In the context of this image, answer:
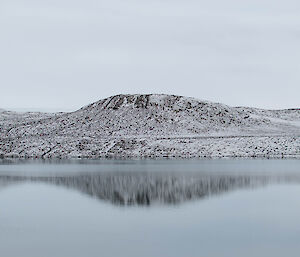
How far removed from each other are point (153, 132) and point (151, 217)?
106 meters

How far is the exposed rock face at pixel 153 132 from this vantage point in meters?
116

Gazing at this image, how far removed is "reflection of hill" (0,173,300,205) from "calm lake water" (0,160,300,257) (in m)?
0.08

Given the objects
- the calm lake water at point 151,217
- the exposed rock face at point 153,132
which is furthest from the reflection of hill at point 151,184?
the exposed rock face at point 153,132

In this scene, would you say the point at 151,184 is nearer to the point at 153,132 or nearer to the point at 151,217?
the point at 151,217

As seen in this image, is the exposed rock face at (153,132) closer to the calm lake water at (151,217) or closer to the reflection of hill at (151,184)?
the reflection of hill at (151,184)

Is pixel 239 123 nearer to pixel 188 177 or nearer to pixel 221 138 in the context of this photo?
pixel 221 138

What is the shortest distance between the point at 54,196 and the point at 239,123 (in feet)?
367

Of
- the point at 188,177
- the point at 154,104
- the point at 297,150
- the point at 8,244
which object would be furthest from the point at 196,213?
the point at 154,104

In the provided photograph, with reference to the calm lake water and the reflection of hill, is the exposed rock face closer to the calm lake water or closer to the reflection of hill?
the reflection of hill

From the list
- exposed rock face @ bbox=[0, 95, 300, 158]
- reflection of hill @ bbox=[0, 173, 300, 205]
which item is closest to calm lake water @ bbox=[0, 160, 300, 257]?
reflection of hill @ bbox=[0, 173, 300, 205]

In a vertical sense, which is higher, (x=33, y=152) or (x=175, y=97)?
(x=175, y=97)

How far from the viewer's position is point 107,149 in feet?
394

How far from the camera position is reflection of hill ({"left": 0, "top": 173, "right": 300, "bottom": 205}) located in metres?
41.0

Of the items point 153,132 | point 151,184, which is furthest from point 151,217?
point 153,132
